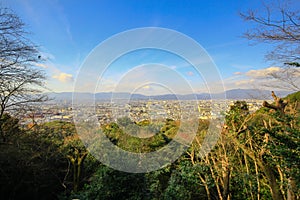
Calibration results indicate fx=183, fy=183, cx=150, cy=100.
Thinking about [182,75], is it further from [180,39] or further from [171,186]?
[171,186]

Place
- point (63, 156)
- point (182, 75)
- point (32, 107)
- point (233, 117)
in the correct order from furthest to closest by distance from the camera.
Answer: point (63, 156) → point (32, 107) → point (233, 117) → point (182, 75)

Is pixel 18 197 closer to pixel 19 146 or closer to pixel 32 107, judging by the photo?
pixel 19 146

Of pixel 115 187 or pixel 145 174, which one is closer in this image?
pixel 115 187

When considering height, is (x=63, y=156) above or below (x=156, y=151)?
below

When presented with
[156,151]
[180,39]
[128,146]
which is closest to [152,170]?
[156,151]

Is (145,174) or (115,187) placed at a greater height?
(145,174)

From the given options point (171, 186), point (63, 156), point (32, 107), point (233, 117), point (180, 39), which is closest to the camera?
point (180, 39)

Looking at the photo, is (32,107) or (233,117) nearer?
(233,117)

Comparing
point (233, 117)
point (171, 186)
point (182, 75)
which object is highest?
point (182, 75)

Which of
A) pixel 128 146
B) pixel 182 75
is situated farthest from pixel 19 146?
pixel 182 75
